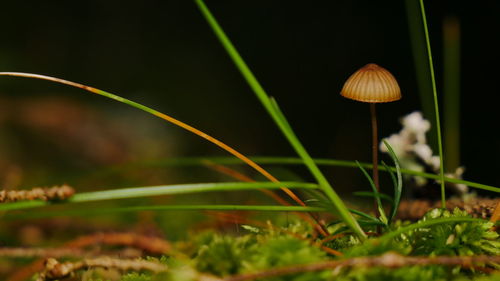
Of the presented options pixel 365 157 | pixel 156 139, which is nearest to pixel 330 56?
pixel 365 157

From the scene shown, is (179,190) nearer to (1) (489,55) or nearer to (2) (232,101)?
(1) (489,55)

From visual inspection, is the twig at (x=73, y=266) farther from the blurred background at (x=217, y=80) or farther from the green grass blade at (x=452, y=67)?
the green grass blade at (x=452, y=67)

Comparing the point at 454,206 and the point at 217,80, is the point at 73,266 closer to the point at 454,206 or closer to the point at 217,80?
the point at 454,206

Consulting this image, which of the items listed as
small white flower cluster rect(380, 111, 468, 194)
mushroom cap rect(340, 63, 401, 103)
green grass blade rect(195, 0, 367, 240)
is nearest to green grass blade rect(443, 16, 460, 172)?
small white flower cluster rect(380, 111, 468, 194)

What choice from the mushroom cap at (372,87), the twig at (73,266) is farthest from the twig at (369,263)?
the mushroom cap at (372,87)

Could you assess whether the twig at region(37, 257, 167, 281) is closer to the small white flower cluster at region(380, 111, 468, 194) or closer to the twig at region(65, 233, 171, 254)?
the twig at region(65, 233, 171, 254)

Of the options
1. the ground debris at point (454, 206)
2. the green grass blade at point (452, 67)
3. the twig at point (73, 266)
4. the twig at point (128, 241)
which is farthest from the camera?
the green grass blade at point (452, 67)
